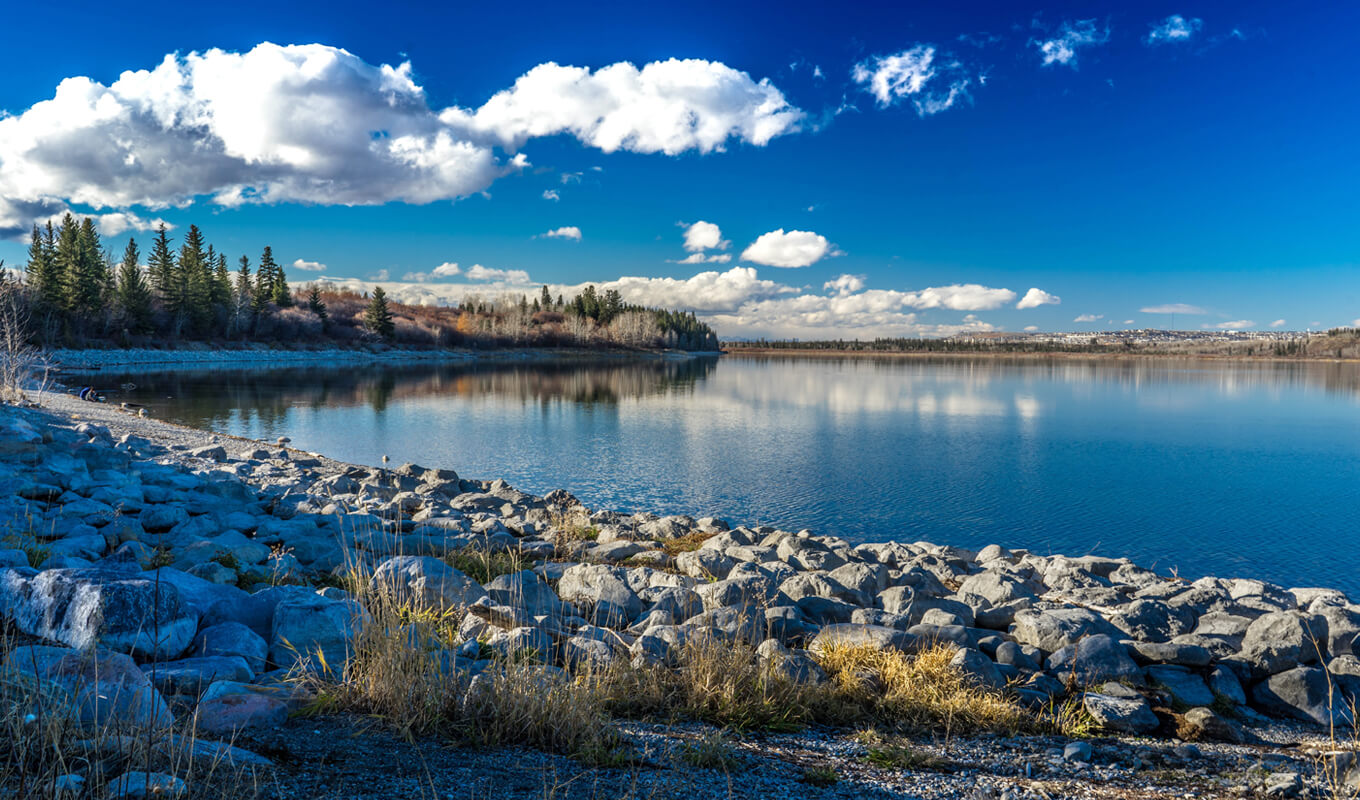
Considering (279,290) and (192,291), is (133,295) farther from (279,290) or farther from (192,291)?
(279,290)

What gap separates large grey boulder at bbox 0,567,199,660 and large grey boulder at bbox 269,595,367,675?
54 cm

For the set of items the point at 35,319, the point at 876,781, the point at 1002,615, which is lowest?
the point at 1002,615

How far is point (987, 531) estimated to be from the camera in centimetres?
1595

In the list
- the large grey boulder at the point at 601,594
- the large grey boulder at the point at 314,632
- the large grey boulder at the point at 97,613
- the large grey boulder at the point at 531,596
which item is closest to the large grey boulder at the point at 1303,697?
the large grey boulder at the point at 601,594

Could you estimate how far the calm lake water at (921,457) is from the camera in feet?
52.4

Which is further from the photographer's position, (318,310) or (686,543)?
(318,310)

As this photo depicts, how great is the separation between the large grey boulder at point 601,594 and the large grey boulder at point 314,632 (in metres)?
2.46

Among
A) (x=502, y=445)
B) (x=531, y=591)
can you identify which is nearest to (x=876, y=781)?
(x=531, y=591)

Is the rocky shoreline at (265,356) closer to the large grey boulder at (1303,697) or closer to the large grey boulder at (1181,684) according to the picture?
the large grey boulder at (1181,684)

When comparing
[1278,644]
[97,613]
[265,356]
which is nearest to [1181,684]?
[1278,644]

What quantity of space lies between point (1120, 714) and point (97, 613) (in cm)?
724

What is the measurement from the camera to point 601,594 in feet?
24.8

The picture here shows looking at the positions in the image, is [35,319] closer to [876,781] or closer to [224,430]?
[224,430]

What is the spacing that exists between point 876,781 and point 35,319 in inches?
3166
